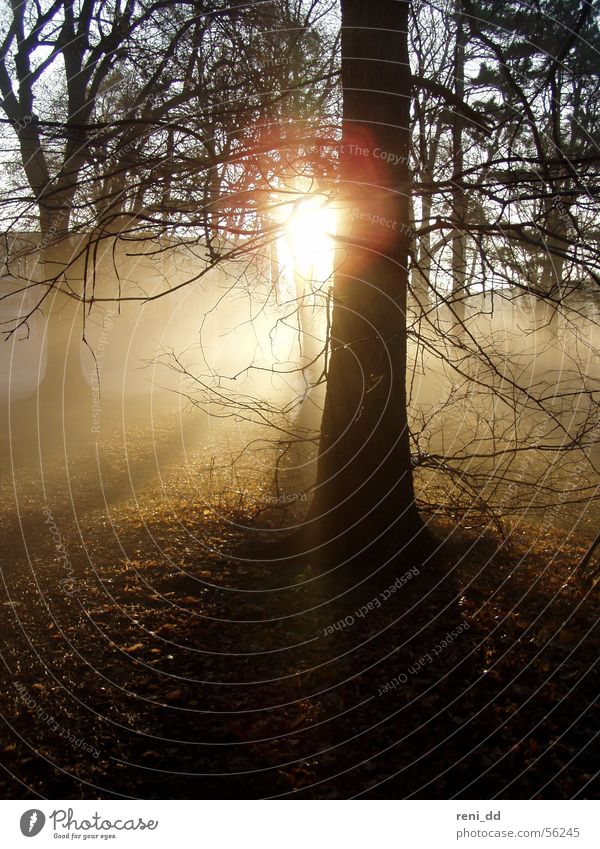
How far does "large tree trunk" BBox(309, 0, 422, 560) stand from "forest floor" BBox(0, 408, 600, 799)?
0.73m

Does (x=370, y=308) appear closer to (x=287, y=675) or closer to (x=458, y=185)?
(x=458, y=185)

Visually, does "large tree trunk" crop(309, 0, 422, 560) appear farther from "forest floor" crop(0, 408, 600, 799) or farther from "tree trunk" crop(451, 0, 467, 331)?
"forest floor" crop(0, 408, 600, 799)

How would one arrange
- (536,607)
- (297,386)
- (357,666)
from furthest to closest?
1. (297,386)
2. (536,607)
3. (357,666)

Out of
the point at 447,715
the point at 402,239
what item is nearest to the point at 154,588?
the point at 447,715

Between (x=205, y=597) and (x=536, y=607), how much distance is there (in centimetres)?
336

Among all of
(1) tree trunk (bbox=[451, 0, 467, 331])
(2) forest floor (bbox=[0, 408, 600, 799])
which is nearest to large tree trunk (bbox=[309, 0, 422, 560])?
(1) tree trunk (bbox=[451, 0, 467, 331])

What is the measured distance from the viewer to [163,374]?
4062 cm

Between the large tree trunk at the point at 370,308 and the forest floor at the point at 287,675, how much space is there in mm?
731

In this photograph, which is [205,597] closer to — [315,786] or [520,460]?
[315,786]

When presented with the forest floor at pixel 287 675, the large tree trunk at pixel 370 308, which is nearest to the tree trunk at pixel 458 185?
the large tree trunk at pixel 370 308

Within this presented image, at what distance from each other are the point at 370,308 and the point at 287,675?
357cm

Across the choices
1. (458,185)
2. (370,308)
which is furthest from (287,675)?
→ (458,185)

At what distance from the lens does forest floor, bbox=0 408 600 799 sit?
4.34 metres

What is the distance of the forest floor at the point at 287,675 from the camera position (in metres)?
4.34
